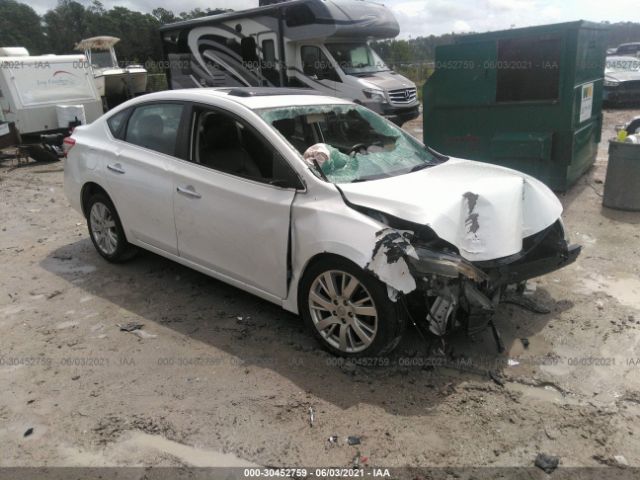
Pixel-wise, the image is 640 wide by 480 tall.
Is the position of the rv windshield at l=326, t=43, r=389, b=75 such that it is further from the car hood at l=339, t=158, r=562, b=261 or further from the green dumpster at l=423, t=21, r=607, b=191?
the car hood at l=339, t=158, r=562, b=261

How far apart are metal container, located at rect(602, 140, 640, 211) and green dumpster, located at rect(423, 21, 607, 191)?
525 mm

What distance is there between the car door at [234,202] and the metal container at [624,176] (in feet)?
15.5

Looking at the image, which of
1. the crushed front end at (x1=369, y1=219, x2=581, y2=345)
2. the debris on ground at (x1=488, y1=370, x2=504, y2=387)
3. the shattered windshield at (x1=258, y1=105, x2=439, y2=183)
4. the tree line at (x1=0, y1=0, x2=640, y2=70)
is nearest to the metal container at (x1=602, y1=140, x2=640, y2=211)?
the shattered windshield at (x1=258, y1=105, x2=439, y2=183)

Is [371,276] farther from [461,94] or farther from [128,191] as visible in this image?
[461,94]

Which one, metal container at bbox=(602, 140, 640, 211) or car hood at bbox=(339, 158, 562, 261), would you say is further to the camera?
metal container at bbox=(602, 140, 640, 211)

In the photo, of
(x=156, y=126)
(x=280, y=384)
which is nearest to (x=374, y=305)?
(x=280, y=384)

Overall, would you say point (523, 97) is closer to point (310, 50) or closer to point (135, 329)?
point (135, 329)

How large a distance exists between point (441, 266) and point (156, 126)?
2.79 m

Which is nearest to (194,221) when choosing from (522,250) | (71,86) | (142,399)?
(142,399)

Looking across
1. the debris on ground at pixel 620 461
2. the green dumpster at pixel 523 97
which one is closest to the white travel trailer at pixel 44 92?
the green dumpster at pixel 523 97

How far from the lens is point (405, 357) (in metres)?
3.51

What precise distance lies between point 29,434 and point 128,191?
2241mm

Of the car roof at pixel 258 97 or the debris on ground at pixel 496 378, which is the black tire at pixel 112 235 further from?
the debris on ground at pixel 496 378

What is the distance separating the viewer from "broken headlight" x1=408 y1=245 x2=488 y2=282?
9.89ft
